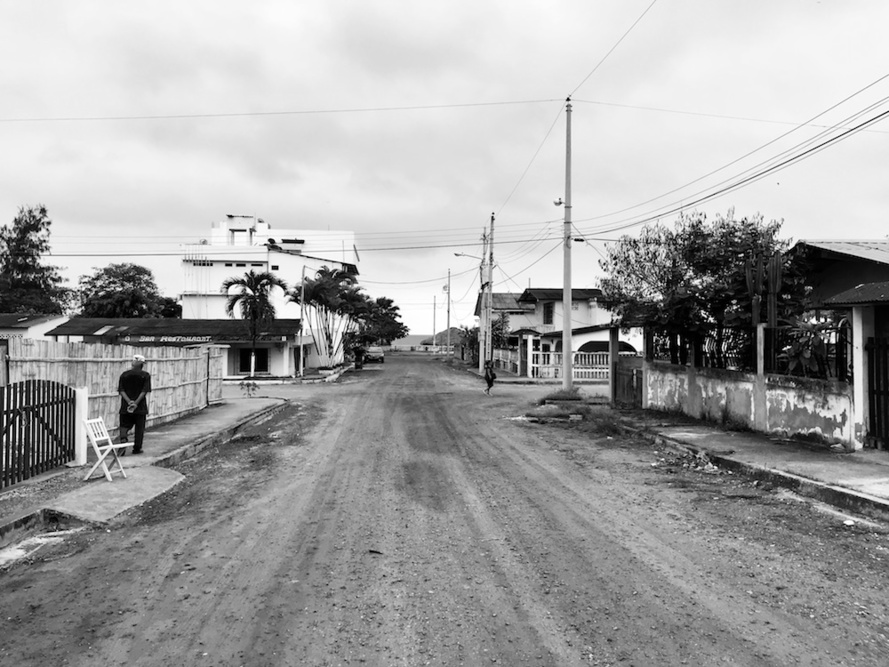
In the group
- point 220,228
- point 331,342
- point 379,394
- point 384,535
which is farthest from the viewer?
point 220,228

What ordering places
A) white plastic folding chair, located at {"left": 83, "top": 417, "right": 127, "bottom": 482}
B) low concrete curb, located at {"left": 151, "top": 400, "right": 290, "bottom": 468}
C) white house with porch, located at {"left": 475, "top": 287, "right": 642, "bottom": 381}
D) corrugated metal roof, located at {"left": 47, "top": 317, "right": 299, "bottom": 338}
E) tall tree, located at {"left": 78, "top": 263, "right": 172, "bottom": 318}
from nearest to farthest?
white plastic folding chair, located at {"left": 83, "top": 417, "right": 127, "bottom": 482} < low concrete curb, located at {"left": 151, "top": 400, "right": 290, "bottom": 468} < white house with porch, located at {"left": 475, "top": 287, "right": 642, "bottom": 381} < corrugated metal roof, located at {"left": 47, "top": 317, "right": 299, "bottom": 338} < tall tree, located at {"left": 78, "top": 263, "right": 172, "bottom": 318}

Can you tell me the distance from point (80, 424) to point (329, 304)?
124 ft

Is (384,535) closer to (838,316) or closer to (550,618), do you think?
(550,618)

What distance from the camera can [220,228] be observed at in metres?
82.7

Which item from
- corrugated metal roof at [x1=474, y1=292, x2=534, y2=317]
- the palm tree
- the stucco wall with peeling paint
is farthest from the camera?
corrugated metal roof at [x1=474, y1=292, x2=534, y2=317]

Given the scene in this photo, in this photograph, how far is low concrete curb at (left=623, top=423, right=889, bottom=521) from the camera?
282 inches

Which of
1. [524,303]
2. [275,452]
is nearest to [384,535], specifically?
[275,452]

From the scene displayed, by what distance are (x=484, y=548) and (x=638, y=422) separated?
11.0 meters

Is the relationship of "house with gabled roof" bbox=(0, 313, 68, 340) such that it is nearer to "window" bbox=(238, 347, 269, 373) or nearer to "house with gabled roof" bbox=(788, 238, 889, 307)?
"window" bbox=(238, 347, 269, 373)

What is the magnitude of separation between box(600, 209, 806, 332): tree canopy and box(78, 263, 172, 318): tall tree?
60766mm

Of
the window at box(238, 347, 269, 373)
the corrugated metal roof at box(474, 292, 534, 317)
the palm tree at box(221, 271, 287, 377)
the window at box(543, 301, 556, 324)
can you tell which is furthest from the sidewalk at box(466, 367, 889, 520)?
the corrugated metal roof at box(474, 292, 534, 317)

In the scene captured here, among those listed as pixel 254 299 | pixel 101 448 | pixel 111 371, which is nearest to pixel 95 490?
pixel 101 448

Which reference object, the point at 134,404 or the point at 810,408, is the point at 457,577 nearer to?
the point at 134,404

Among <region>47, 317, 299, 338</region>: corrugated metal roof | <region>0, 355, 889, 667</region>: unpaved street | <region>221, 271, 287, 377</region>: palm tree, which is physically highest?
<region>221, 271, 287, 377</region>: palm tree
